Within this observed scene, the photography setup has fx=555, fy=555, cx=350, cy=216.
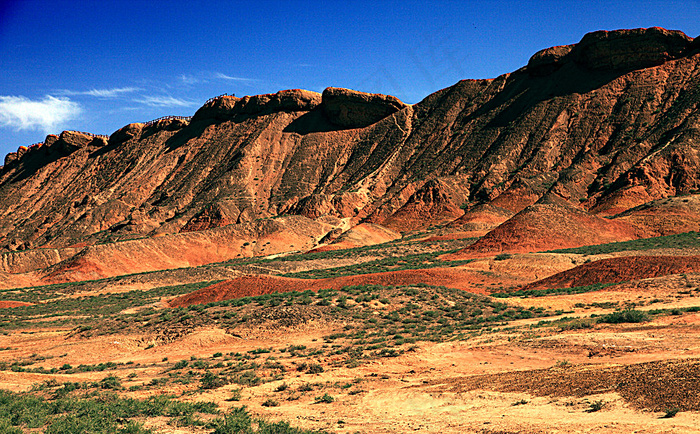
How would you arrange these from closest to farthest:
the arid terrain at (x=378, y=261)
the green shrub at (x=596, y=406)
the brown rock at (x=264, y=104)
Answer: the green shrub at (x=596, y=406) → the arid terrain at (x=378, y=261) → the brown rock at (x=264, y=104)

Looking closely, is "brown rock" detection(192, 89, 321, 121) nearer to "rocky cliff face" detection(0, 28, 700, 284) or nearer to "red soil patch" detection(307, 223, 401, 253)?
"rocky cliff face" detection(0, 28, 700, 284)

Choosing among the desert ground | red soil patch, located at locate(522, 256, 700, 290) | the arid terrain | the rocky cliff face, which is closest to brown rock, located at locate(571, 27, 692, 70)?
the rocky cliff face

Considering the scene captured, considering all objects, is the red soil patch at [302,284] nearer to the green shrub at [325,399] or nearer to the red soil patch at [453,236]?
the green shrub at [325,399]

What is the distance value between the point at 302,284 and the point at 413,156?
190 ft

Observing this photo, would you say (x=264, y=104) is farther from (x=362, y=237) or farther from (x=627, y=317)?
(x=627, y=317)

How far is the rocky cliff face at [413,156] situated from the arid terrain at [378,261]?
372 millimetres

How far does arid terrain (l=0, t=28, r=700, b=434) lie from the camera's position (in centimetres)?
1224

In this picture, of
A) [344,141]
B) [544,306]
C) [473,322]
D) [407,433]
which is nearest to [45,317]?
[473,322]

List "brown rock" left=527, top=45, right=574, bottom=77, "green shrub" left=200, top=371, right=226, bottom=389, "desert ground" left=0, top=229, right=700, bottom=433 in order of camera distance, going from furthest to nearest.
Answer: "brown rock" left=527, top=45, right=574, bottom=77 < "green shrub" left=200, top=371, right=226, bottom=389 < "desert ground" left=0, top=229, right=700, bottom=433

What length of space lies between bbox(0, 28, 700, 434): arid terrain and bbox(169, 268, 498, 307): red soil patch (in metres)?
0.26

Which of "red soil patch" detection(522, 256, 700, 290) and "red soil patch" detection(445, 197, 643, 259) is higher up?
"red soil patch" detection(445, 197, 643, 259)

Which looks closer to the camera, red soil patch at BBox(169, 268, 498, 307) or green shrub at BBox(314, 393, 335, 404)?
green shrub at BBox(314, 393, 335, 404)

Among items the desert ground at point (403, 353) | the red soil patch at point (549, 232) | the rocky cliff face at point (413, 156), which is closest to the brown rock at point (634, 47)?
the rocky cliff face at point (413, 156)

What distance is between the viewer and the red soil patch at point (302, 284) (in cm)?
3375
